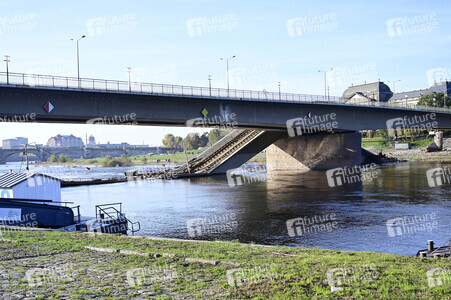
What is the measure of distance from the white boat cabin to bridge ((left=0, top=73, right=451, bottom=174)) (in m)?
14.8

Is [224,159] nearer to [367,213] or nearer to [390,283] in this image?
[367,213]

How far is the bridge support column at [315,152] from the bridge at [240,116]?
0.51 feet

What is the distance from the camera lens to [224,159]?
75812mm

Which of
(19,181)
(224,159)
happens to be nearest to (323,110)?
(224,159)

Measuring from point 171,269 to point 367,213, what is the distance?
20091 mm

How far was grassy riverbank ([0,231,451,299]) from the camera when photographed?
9203 mm

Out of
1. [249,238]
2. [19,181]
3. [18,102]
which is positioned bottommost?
[249,238]

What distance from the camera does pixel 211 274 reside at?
11070mm

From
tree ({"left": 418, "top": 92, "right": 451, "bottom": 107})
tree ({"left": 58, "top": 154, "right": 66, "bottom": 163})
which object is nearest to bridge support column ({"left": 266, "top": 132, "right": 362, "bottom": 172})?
tree ({"left": 418, "top": 92, "right": 451, "bottom": 107})

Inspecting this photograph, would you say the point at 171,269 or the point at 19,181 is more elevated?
the point at 19,181

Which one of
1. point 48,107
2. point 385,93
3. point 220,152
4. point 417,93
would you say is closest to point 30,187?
point 48,107

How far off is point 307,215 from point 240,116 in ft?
94.7

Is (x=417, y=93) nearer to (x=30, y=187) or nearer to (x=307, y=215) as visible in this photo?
(x=307, y=215)

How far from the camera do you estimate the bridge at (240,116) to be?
40.2 m
